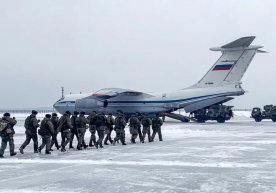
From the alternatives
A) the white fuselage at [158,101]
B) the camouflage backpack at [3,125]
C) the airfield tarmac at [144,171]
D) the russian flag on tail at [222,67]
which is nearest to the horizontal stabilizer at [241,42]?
the russian flag on tail at [222,67]

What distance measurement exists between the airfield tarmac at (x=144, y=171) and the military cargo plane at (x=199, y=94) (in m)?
25.0

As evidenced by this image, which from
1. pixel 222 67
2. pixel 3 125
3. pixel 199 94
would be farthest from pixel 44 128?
pixel 222 67

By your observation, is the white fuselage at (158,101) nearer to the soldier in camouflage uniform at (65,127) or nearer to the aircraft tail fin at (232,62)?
the aircraft tail fin at (232,62)

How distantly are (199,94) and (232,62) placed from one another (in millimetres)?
4762

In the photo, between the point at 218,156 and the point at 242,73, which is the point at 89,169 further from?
the point at 242,73

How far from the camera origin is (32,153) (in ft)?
53.9

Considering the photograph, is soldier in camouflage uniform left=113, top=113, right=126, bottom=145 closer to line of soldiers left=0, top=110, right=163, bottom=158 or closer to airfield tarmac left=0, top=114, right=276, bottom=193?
line of soldiers left=0, top=110, right=163, bottom=158

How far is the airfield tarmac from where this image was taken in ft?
29.7

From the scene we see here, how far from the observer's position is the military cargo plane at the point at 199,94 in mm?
41031

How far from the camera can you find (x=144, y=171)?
11375mm

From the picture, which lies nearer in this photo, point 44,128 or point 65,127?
point 44,128

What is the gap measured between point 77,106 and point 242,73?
60.9 feet

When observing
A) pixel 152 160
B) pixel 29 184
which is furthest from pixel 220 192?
pixel 152 160

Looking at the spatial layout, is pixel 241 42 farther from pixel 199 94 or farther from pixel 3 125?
pixel 3 125
